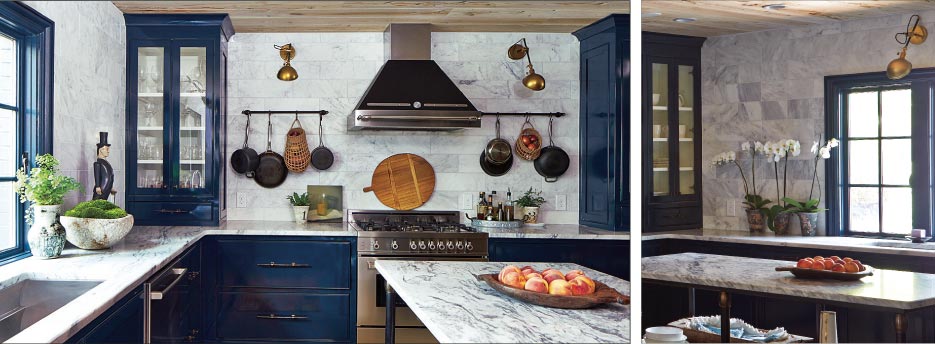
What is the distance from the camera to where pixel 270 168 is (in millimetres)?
3406

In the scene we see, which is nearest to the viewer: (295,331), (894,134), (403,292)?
(894,134)

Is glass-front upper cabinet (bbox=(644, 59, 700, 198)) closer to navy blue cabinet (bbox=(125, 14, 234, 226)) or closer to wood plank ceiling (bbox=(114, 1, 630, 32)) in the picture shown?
wood plank ceiling (bbox=(114, 1, 630, 32))

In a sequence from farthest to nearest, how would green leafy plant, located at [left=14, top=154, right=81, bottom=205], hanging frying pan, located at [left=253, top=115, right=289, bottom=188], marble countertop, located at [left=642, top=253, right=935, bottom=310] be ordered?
hanging frying pan, located at [left=253, top=115, right=289, bottom=188] < green leafy plant, located at [left=14, top=154, right=81, bottom=205] < marble countertop, located at [left=642, top=253, right=935, bottom=310]

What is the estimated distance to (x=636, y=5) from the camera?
2.03 metres

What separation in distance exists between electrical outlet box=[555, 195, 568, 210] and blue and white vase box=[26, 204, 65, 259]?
2.32 m

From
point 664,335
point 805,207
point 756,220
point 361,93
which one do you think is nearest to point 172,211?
point 361,93

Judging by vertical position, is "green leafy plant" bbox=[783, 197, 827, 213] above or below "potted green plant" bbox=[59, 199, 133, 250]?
above

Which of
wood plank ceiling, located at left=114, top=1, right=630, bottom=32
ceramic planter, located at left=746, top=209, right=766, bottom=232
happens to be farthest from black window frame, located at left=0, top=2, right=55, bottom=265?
ceramic planter, located at left=746, top=209, right=766, bottom=232

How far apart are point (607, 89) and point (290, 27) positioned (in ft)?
5.07

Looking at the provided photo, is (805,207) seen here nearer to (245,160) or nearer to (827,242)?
(827,242)

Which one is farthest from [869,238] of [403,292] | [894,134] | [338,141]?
[338,141]

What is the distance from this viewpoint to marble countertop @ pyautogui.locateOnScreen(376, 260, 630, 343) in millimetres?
1442

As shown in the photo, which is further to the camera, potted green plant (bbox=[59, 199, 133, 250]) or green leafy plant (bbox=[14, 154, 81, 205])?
potted green plant (bbox=[59, 199, 133, 250])

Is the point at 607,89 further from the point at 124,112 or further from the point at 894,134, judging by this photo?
the point at 124,112
